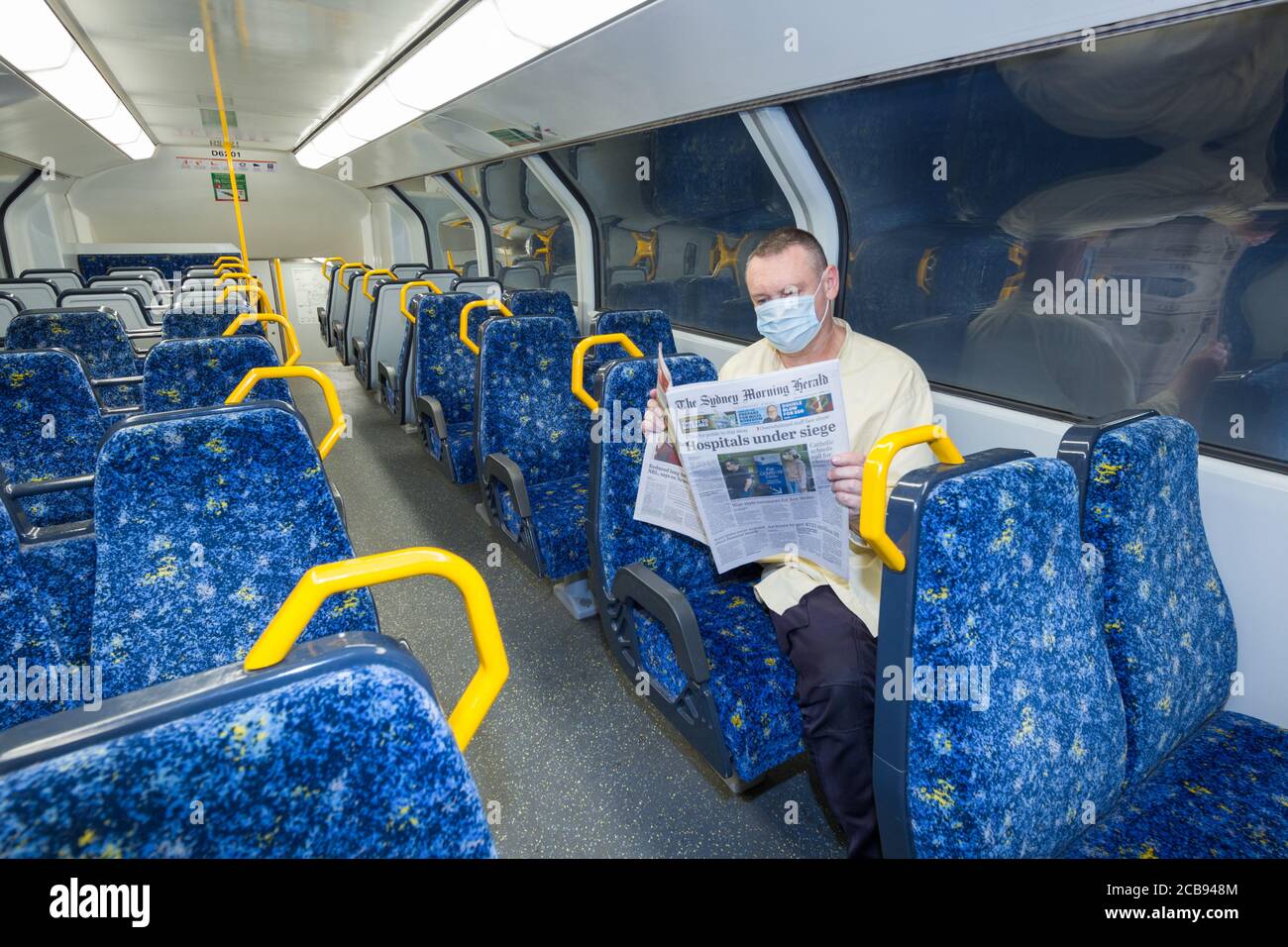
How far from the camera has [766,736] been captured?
189cm

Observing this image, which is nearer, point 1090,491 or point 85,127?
point 1090,491

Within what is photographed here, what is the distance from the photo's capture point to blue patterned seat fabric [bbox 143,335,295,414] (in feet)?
8.70

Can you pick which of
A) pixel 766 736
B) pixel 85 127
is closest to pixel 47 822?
pixel 766 736

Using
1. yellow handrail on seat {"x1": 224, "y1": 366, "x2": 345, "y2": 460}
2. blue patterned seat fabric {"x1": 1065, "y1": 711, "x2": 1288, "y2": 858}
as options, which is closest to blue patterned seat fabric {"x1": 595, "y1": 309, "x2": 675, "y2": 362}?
yellow handrail on seat {"x1": 224, "y1": 366, "x2": 345, "y2": 460}

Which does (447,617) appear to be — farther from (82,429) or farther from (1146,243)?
(1146,243)

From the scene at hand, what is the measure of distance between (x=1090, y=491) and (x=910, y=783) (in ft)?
2.56

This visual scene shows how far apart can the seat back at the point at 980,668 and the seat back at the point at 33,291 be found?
716 centimetres

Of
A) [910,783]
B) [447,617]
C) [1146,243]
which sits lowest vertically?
[447,617]

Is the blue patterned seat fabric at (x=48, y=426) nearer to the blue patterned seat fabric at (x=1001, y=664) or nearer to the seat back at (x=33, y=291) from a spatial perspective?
the blue patterned seat fabric at (x=1001, y=664)

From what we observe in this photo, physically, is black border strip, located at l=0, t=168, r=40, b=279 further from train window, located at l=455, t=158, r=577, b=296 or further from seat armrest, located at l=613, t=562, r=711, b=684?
seat armrest, located at l=613, t=562, r=711, b=684

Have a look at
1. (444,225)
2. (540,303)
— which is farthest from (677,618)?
(444,225)

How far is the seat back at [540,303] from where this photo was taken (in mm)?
5160

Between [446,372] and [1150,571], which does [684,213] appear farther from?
[1150,571]

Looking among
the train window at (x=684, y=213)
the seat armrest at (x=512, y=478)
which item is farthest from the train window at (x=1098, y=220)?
the seat armrest at (x=512, y=478)
